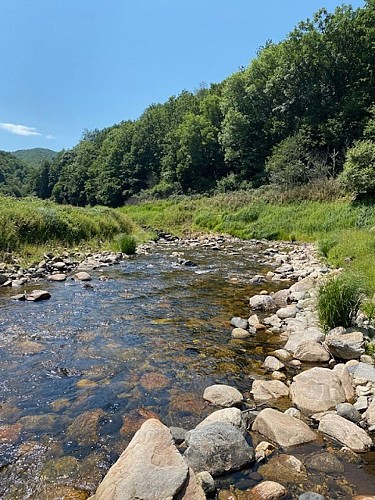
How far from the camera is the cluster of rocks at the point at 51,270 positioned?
12.0 meters

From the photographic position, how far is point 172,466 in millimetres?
3406

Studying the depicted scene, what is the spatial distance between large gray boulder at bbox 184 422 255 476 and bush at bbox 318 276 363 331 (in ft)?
13.3

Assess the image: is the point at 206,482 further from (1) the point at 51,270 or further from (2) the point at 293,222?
(2) the point at 293,222

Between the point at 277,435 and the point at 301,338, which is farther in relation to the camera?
the point at 301,338

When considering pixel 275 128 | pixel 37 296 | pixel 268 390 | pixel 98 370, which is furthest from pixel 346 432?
pixel 275 128

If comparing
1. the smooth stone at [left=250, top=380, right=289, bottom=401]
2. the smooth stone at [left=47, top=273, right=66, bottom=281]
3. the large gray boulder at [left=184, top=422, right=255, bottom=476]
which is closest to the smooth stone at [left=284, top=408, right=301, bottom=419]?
the smooth stone at [left=250, top=380, right=289, bottom=401]

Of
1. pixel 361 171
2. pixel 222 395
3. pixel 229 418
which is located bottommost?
pixel 222 395

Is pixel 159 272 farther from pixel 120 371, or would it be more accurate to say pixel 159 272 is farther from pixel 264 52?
pixel 264 52

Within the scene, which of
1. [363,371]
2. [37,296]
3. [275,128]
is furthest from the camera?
[275,128]

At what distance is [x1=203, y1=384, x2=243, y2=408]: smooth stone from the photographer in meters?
5.34

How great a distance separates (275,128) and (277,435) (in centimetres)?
5472

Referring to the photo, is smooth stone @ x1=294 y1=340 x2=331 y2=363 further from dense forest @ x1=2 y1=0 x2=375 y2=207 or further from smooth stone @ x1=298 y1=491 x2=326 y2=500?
dense forest @ x1=2 y1=0 x2=375 y2=207

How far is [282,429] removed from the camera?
15.0 feet

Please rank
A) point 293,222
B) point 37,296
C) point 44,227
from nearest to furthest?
point 37,296
point 44,227
point 293,222
